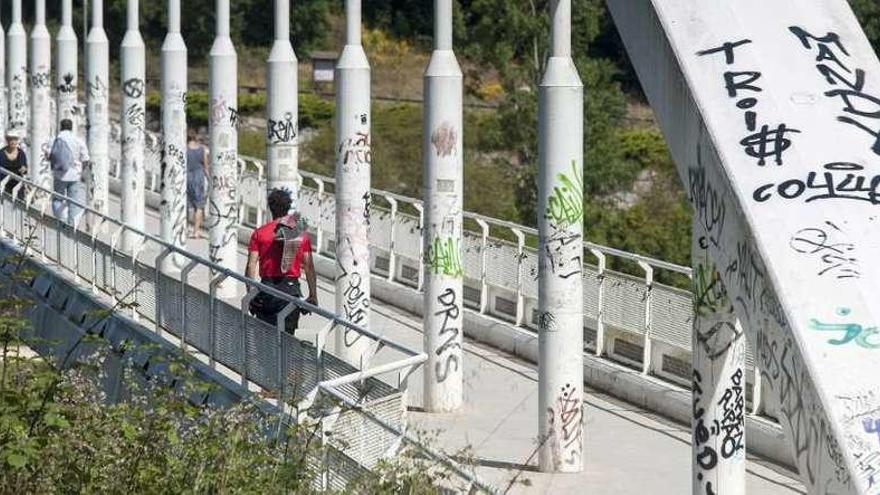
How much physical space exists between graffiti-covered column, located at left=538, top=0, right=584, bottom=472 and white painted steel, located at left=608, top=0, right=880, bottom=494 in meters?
2.16

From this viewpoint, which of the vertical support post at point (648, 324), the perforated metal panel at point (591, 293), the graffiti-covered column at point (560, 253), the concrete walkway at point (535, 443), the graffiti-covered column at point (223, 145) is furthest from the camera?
the graffiti-covered column at point (223, 145)

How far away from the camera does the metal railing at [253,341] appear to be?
12.3 meters

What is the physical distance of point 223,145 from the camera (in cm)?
2672

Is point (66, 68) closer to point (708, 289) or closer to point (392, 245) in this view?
point (392, 245)

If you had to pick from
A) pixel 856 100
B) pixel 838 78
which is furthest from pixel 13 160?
pixel 856 100

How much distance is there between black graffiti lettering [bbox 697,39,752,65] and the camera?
12984 mm

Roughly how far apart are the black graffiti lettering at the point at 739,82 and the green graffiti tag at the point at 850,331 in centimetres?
161

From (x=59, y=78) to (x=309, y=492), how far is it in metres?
26.4

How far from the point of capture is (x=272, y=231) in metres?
18.5

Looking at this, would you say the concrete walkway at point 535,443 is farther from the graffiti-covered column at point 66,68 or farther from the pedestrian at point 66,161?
the graffiti-covered column at point 66,68

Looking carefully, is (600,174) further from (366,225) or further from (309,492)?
(309,492)

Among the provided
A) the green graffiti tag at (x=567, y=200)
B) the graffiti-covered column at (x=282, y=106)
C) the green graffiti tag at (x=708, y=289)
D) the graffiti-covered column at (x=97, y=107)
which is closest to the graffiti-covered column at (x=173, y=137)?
the graffiti-covered column at (x=97, y=107)

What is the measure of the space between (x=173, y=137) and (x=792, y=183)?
17.5 m

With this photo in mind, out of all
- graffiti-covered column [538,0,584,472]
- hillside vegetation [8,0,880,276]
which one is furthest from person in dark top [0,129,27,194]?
graffiti-covered column [538,0,584,472]
